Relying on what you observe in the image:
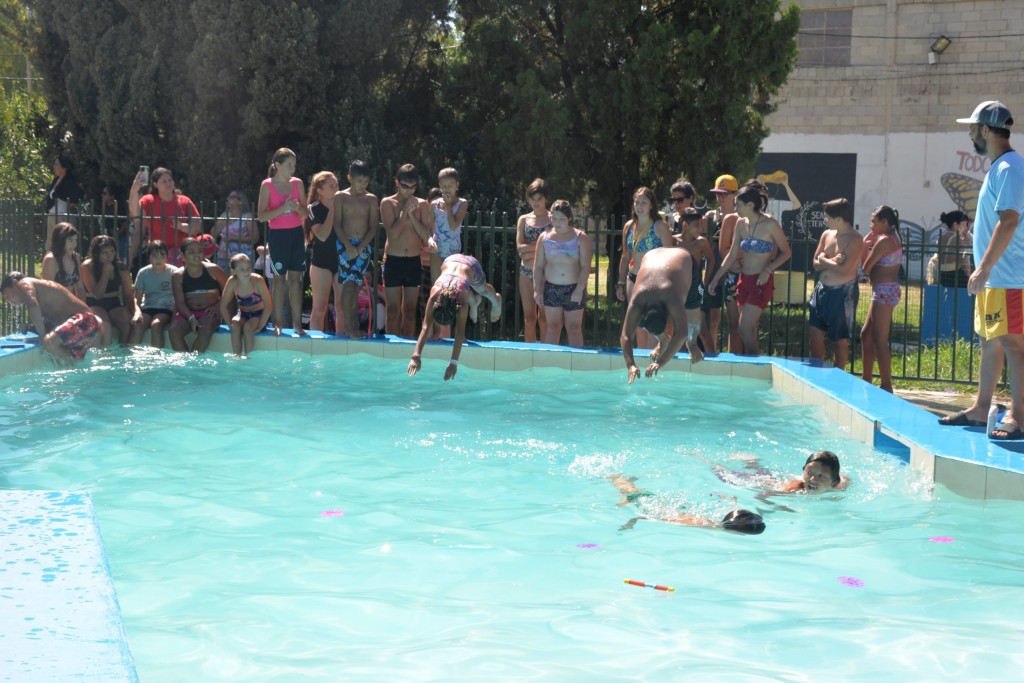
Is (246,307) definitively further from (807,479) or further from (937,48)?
(937,48)

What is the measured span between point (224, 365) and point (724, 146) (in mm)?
8253

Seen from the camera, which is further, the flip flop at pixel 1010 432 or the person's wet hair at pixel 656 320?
the person's wet hair at pixel 656 320

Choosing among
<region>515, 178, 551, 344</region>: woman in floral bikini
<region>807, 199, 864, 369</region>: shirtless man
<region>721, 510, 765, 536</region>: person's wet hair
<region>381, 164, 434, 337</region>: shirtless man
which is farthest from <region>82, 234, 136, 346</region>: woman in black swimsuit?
<region>721, 510, 765, 536</region>: person's wet hair

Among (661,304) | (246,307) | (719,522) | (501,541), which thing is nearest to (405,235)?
(246,307)

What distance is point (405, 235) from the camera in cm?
1179

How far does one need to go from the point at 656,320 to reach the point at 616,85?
900cm

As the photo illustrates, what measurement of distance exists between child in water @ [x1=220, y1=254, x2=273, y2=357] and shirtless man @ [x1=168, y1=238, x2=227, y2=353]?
18cm

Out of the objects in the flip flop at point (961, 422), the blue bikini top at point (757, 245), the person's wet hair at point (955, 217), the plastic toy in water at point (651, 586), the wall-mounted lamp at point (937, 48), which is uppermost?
the wall-mounted lamp at point (937, 48)

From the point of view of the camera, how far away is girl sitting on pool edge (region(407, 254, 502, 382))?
902 centimetres

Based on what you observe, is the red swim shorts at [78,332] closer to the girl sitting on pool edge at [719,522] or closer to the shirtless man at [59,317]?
the shirtless man at [59,317]

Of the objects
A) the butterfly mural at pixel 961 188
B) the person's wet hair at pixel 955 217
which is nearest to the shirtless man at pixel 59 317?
the person's wet hair at pixel 955 217

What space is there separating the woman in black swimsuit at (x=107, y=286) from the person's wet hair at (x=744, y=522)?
784cm

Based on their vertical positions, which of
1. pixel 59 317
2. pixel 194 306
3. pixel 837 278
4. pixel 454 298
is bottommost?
pixel 59 317

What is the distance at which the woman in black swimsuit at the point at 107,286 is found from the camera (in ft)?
40.5
